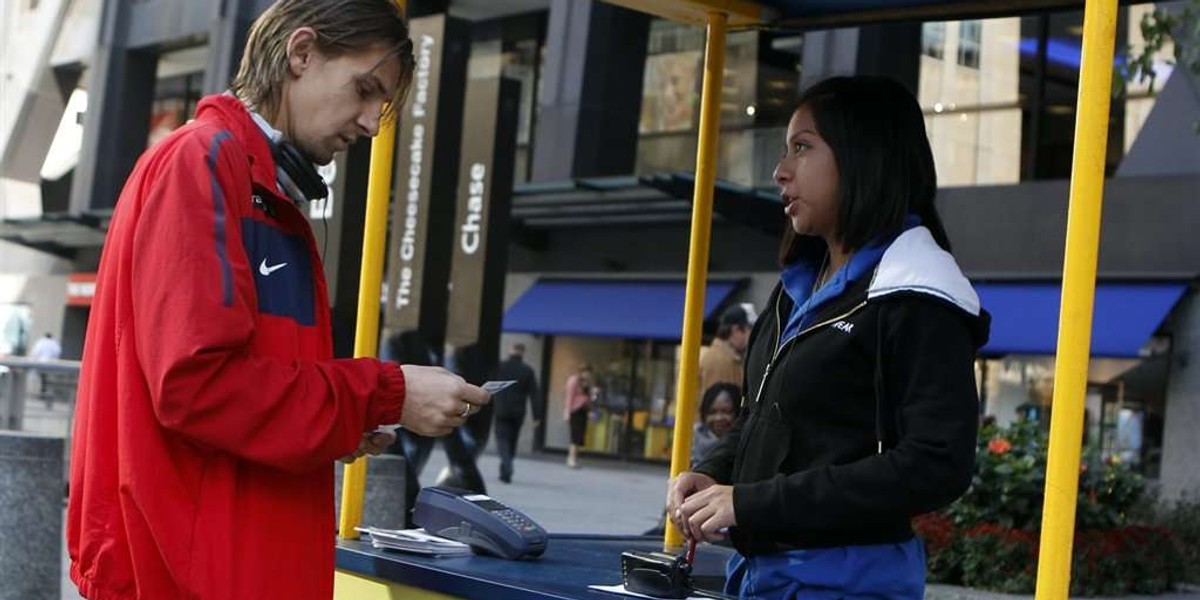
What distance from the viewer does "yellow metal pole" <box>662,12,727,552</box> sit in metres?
4.19

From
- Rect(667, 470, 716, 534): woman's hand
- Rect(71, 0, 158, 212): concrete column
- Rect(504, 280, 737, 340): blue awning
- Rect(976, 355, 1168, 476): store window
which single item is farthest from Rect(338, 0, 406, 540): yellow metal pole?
Rect(71, 0, 158, 212): concrete column

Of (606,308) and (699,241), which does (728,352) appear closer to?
(699,241)

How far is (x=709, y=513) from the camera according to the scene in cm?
265

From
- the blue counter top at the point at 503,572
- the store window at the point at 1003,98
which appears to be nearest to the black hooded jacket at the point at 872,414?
the blue counter top at the point at 503,572

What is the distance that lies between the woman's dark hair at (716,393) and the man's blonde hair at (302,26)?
7.17 m

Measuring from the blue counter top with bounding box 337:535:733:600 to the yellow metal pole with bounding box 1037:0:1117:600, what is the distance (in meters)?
0.89

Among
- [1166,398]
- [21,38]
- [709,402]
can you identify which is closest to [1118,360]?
[1166,398]

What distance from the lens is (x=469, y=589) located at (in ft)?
10.5

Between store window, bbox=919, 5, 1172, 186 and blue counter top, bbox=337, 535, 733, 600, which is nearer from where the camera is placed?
blue counter top, bbox=337, 535, 733, 600

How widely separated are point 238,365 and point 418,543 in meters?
1.56

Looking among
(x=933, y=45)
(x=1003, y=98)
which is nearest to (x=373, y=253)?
(x=1003, y=98)

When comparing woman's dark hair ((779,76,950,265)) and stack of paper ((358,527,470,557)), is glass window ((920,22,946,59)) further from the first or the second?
woman's dark hair ((779,76,950,265))

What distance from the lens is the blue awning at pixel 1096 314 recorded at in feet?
63.5

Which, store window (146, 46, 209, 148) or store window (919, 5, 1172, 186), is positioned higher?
store window (146, 46, 209, 148)
